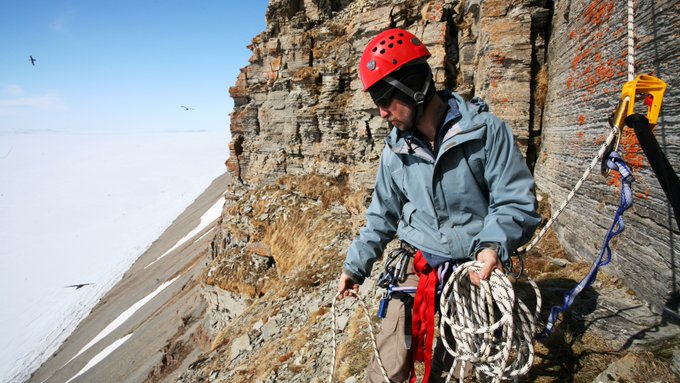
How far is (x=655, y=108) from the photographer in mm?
2180

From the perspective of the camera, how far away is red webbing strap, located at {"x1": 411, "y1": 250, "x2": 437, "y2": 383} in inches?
105

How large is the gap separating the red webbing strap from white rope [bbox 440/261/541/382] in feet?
0.39

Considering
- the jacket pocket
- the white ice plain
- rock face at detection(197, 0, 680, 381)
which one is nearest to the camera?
the jacket pocket

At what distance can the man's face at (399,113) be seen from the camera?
2596mm

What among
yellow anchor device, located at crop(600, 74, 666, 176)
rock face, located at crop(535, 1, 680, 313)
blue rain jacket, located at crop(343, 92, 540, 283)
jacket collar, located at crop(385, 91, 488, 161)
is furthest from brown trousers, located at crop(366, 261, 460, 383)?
rock face, located at crop(535, 1, 680, 313)

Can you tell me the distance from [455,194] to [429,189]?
0.71 ft

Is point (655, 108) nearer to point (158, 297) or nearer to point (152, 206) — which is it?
point (158, 297)

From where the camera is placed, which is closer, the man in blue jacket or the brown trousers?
the man in blue jacket

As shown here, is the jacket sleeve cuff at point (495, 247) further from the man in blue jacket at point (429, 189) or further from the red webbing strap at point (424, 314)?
the red webbing strap at point (424, 314)

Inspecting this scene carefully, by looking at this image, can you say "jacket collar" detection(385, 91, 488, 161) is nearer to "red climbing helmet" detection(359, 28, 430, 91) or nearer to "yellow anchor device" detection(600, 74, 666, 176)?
"red climbing helmet" detection(359, 28, 430, 91)

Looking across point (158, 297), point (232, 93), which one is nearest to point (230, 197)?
point (232, 93)

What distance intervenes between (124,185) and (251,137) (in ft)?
421

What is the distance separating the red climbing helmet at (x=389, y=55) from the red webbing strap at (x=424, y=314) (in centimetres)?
160

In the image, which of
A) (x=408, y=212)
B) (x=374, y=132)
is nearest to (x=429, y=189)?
(x=408, y=212)
